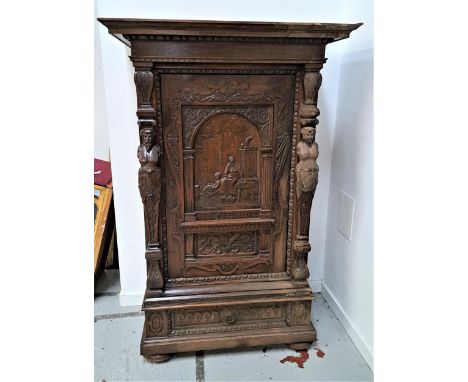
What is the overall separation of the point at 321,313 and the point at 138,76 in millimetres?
1528

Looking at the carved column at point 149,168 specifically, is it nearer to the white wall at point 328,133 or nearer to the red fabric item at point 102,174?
the white wall at point 328,133

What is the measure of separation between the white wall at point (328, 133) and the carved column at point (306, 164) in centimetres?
28

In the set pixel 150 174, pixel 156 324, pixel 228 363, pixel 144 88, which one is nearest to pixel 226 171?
pixel 150 174

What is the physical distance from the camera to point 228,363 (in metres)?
1.67

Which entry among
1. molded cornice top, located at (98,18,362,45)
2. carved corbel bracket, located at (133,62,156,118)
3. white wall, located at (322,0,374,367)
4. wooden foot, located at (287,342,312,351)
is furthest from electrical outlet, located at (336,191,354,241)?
carved corbel bracket, located at (133,62,156,118)

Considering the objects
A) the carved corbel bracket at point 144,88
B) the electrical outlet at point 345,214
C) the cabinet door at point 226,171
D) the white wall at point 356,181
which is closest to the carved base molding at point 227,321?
the cabinet door at point 226,171

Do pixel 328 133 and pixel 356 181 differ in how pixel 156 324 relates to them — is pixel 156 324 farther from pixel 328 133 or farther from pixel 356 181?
pixel 328 133

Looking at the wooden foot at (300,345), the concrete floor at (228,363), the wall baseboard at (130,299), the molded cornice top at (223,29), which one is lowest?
the concrete floor at (228,363)

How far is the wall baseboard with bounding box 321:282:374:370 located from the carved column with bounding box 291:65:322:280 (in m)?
0.41

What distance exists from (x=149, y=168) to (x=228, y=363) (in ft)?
3.11

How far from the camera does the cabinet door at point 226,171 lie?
1485 millimetres

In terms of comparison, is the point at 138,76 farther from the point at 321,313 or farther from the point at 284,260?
the point at 321,313

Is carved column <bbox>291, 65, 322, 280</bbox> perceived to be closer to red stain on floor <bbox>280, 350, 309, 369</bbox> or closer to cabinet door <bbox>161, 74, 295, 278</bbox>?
cabinet door <bbox>161, 74, 295, 278</bbox>

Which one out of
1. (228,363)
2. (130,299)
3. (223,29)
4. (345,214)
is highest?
(223,29)
